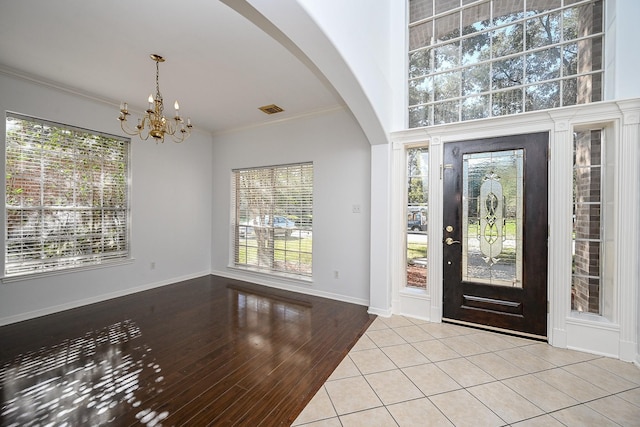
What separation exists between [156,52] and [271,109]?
5.72 ft

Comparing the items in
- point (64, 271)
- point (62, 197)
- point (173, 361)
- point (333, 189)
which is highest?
point (333, 189)

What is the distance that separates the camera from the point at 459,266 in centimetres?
311

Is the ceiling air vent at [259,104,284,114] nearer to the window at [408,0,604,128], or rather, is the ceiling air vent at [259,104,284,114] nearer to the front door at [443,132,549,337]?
the window at [408,0,604,128]

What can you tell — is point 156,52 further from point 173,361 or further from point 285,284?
point 285,284

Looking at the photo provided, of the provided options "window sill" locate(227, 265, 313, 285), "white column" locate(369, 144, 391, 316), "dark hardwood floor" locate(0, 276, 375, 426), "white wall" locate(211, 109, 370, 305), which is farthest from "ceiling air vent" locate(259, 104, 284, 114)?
"dark hardwood floor" locate(0, 276, 375, 426)

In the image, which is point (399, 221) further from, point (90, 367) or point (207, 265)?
point (207, 265)

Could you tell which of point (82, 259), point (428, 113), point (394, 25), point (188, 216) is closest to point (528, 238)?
point (428, 113)

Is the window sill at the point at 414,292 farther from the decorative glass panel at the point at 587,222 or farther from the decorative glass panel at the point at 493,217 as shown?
the decorative glass panel at the point at 587,222

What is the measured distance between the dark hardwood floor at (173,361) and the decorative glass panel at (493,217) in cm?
147

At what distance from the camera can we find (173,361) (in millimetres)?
2385

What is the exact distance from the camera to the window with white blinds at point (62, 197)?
129 inches

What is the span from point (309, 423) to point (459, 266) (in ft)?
7.58

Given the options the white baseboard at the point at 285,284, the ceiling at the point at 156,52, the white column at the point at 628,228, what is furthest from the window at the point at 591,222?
the ceiling at the point at 156,52

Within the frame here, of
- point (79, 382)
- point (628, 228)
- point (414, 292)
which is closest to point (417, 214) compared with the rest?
point (414, 292)
